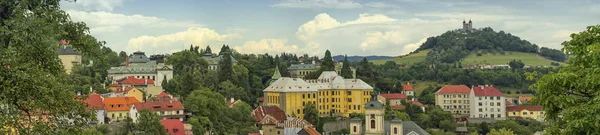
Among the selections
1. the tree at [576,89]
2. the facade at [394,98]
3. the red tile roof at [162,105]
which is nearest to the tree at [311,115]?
the red tile roof at [162,105]

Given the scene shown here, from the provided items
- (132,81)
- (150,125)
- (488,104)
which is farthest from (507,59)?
(150,125)

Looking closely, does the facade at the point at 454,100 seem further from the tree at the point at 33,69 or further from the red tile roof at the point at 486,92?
the tree at the point at 33,69

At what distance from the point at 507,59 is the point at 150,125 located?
476 feet

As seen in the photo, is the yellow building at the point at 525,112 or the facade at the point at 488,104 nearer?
the yellow building at the point at 525,112

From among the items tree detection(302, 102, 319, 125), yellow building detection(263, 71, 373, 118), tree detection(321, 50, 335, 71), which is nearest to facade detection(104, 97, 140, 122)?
tree detection(302, 102, 319, 125)

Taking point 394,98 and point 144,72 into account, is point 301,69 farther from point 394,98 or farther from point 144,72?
point 144,72

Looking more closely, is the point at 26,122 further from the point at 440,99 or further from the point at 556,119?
the point at 440,99

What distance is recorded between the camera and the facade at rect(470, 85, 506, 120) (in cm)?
9756

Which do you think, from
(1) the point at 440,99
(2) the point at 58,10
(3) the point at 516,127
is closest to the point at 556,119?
(2) the point at 58,10

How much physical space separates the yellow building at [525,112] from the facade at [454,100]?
20.1ft

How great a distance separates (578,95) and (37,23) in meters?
9.50

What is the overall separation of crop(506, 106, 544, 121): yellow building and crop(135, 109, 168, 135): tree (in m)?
57.3

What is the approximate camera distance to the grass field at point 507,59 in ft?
578

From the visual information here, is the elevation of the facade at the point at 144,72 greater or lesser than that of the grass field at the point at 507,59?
lesser
